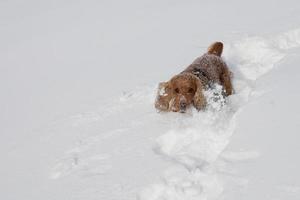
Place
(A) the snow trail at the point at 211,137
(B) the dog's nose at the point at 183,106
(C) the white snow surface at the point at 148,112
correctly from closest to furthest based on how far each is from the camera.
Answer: (A) the snow trail at the point at 211,137, (C) the white snow surface at the point at 148,112, (B) the dog's nose at the point at 183,106

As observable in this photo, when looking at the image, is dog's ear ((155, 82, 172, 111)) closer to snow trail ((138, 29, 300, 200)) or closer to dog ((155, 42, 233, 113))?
dog ((155, 42, 233, 113))

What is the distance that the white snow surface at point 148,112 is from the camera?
3.50 m

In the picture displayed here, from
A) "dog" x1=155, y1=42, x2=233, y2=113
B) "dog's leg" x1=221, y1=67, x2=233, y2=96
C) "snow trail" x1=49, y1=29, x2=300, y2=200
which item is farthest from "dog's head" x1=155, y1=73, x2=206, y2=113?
"dog's leg" x1=221, y1=67, x2=233, y2=96

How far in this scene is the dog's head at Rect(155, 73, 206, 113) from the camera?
4953 mm

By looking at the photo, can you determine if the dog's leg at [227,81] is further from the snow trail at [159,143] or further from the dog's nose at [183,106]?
the dog's nose at [183,106]

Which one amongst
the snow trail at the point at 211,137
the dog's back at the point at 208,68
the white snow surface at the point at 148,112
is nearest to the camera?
the snow trail at the point at 211,137

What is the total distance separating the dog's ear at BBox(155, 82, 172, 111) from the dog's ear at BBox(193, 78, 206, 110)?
0.96 ft

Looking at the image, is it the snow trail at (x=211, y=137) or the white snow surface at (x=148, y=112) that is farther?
the white snow surface at (x=148, y=112)

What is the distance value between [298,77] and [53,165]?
264cm

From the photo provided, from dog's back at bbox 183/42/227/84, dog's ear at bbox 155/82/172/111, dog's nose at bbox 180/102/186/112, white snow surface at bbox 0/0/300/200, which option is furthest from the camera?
dog's back at bbox 183/42/227/84

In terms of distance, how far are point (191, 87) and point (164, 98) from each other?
1.08 feet

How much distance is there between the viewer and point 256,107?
14.1 ft

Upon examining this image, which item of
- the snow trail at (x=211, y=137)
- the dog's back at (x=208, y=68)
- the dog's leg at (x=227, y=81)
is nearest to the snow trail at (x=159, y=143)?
the snow trail at (x=211, y=137)

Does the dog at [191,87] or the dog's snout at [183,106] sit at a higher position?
the dog at [191,87]
